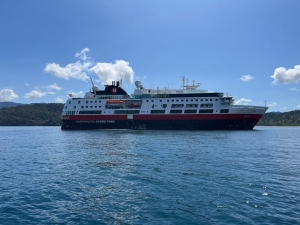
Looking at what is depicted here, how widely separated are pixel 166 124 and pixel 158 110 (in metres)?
4.60

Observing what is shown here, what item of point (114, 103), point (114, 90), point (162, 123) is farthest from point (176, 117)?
point (114, 90)

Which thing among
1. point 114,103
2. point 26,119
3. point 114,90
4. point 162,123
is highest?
point 114,90

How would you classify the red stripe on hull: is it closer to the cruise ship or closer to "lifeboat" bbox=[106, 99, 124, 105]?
the cruise ship

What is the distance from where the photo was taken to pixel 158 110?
65375 millimetres

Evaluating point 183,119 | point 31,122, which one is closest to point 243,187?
point 183,119

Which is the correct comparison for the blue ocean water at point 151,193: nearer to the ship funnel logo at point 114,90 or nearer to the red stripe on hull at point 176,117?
the red stripe on hull at point 176,117

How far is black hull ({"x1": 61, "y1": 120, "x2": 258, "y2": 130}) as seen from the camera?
61.5 meters

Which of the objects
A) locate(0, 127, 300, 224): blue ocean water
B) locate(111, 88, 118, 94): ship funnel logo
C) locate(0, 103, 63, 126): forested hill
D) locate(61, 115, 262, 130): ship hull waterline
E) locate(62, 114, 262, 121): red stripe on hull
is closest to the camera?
locate(0, 127, 300, 224): blue ocean water

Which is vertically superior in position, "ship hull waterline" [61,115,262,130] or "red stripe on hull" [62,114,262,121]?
"red stripe on hull" [62,114,262,121]

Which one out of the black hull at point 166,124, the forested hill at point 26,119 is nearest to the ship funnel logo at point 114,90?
the black hull at point 166,124

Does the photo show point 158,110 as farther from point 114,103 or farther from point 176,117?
point 114,103

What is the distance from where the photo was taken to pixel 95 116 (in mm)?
69500

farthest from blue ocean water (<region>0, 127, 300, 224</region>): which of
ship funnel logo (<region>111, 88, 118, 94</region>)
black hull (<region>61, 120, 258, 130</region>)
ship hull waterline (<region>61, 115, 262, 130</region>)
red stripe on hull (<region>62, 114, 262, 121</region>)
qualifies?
ship funnel logo (<region>111, 88, 118, 94</region>)

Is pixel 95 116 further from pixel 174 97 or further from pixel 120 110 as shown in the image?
pixel 174 97
